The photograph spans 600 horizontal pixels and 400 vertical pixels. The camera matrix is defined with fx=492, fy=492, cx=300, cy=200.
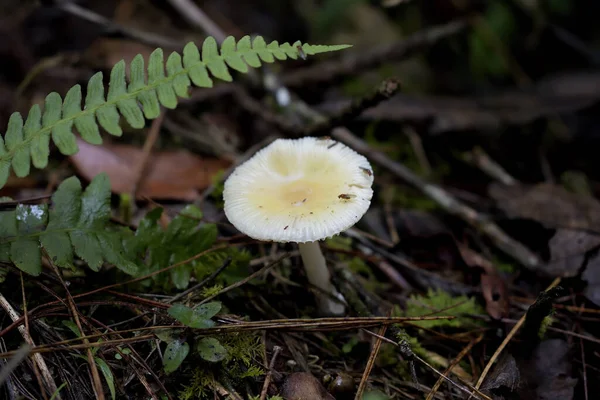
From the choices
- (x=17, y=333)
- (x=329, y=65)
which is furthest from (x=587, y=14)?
(x=17, y=333)

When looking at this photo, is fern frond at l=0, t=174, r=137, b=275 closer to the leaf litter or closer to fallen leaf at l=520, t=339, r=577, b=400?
the leaf litter

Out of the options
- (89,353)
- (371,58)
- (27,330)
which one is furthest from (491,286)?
(371,58)

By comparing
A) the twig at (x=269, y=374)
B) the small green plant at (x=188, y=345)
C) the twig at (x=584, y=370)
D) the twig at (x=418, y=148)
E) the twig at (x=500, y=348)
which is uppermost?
the small green plant at (x=188, y=345)

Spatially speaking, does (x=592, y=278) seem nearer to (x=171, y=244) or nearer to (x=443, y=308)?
(x=443, y=308)

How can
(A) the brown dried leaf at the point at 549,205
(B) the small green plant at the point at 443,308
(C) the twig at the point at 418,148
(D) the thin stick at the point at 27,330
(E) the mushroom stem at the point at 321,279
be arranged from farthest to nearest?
(C) the twig at the point at 418,148
(A) the brown dried leaf at the point at 549,205
(B) the small green plant at the point at 443,308
(E) the mushroom stem at the point at 321,279
(D) the thin stick at the point at 27,330

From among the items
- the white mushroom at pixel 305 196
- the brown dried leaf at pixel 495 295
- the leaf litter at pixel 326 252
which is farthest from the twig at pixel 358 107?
the brown dried leaf at pixel 495 295

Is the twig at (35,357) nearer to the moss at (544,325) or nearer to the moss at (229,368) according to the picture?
the moss at (229,368)
